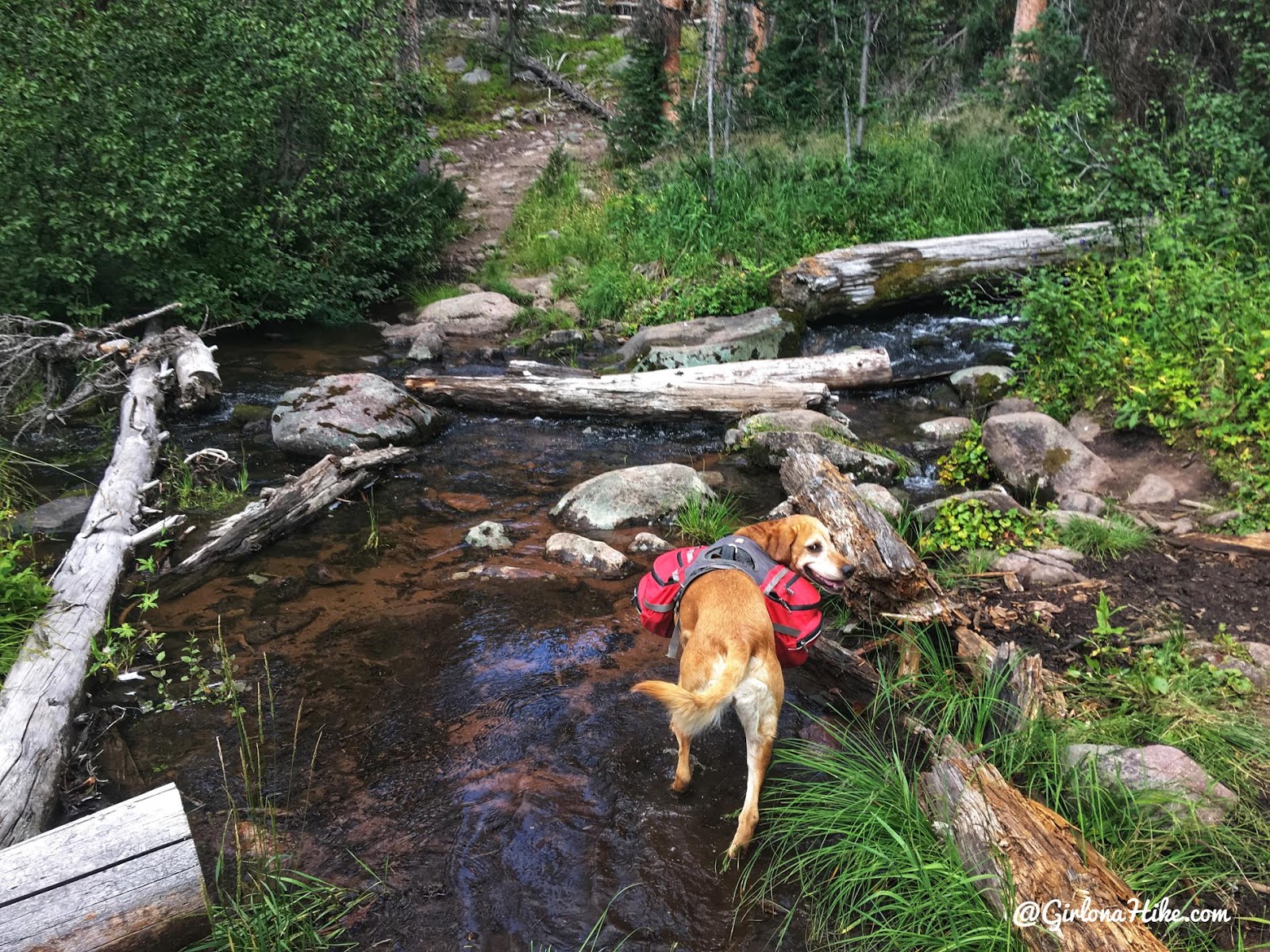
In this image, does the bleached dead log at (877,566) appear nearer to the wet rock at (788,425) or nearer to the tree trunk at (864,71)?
the wet rock at (788,425)

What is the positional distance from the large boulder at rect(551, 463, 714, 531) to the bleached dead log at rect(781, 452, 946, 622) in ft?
6.80

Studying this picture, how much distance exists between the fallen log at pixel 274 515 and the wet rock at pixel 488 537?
126cm

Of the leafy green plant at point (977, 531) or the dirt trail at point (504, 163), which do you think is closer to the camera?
the leafy green plant at point (977, 531)

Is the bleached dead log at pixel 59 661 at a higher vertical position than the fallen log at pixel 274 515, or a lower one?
higher

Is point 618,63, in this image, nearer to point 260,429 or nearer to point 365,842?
point 260,429

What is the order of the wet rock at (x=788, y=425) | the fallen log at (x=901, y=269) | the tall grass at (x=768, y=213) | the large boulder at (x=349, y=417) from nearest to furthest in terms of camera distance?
the large boulder at (x=349, y=417) → the wet rock at (x=788, y=425) → the fallen log at (x=901, y=269) → the tall grass at (x=768, y=213)

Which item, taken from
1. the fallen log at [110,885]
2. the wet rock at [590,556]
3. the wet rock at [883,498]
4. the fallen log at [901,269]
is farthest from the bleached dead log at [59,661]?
the fallen log at [901,269]

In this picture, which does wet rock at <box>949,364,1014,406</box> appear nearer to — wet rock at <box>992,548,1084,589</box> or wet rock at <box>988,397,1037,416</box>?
wet rock at <box>988,397,1037,416</box>

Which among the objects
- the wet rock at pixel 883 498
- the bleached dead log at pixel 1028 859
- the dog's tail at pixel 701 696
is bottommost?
the wet rock at pixel 883 498

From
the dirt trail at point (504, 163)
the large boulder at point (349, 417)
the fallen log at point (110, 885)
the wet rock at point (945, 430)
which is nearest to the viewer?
the fallen log at point (110, 885)

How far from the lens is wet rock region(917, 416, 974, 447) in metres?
8.19

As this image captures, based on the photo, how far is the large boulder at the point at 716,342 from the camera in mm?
9938

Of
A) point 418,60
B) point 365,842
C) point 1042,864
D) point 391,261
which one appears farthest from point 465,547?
point 418,60

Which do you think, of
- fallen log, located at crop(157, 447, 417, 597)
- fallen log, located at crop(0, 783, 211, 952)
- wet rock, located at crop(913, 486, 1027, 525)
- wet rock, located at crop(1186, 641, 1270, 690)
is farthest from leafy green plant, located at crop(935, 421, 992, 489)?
fallen log, located at crop(0, 783, 211, 952)
